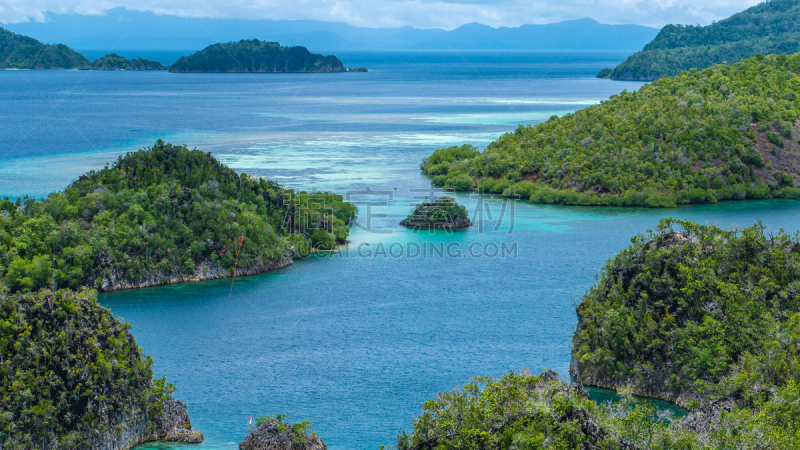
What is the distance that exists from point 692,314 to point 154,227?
119ft

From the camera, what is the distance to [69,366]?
3384cm

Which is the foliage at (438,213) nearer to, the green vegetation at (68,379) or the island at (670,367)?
the island at (670,367)

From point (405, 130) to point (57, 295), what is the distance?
125m

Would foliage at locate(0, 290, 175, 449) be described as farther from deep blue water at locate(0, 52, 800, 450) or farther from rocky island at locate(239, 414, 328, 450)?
rocky island at locate(239, 414, 328, 450)

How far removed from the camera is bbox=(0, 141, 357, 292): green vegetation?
190 feet

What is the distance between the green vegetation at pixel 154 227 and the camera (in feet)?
190

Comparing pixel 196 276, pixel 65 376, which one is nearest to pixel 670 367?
pixel 65 376

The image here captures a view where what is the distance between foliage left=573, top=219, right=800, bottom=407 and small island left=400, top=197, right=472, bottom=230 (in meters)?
33.6

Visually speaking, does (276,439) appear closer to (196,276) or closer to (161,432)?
(161,432)

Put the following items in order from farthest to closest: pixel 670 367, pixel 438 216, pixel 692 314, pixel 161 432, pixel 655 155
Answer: pixel 655 155
pixel 438 216
pixel 692 314
pixel 670 367
pixel 161 432

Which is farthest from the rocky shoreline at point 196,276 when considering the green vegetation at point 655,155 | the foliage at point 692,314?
the green vegetation at point 655,155

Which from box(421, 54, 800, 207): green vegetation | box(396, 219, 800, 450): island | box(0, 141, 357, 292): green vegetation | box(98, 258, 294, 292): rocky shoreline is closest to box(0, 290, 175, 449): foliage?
box(396, 219, 800, 450): island

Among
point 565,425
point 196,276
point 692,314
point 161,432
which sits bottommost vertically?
point 161,432

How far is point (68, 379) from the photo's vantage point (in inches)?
1318
